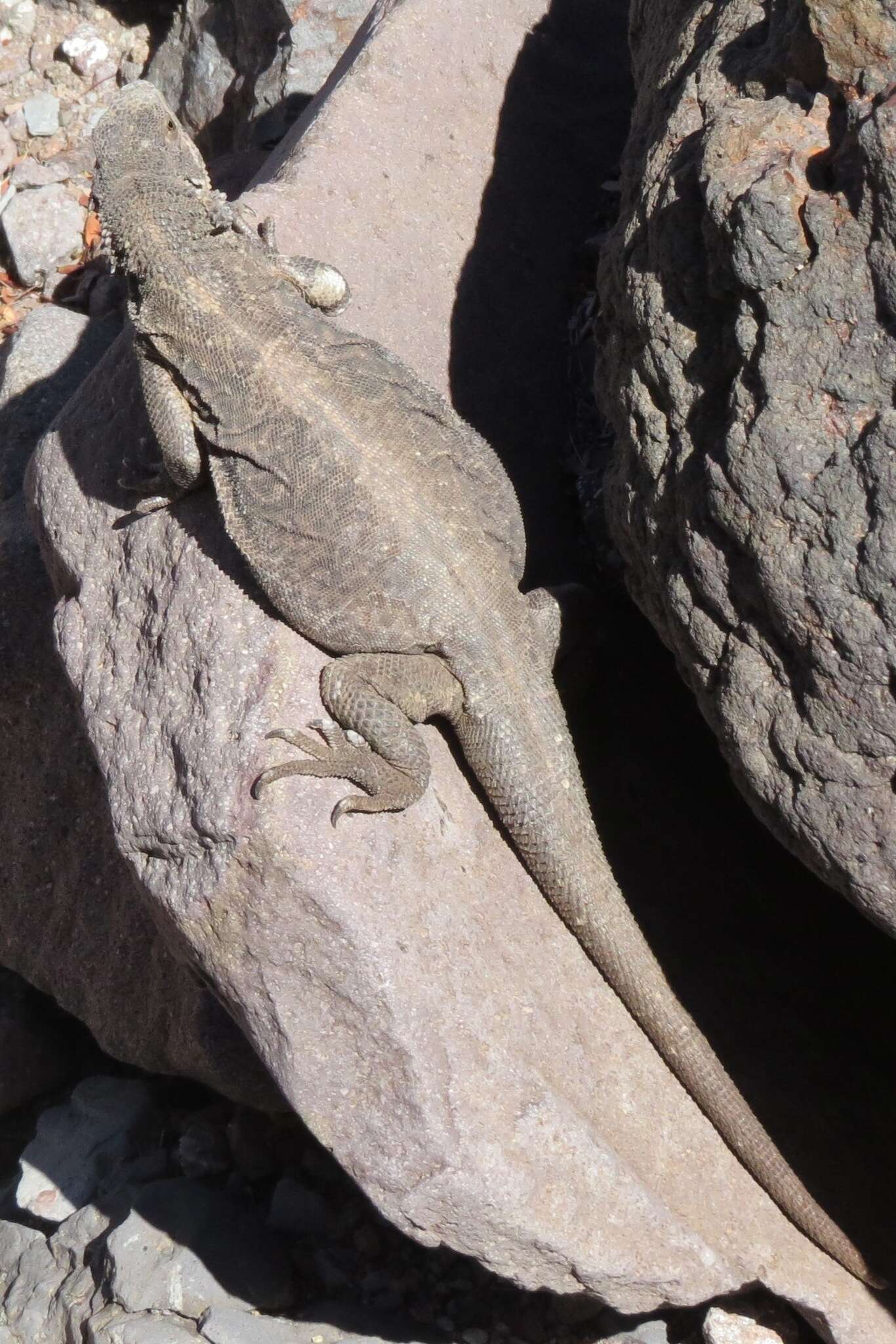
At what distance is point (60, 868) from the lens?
4.33 metres

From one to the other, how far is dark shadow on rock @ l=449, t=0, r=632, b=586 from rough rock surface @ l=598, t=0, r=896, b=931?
4.58 ft

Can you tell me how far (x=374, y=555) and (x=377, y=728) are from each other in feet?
1.68

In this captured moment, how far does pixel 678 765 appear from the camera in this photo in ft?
13.5

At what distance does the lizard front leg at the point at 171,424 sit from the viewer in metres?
3.52

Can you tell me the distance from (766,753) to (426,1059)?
3.78 feet

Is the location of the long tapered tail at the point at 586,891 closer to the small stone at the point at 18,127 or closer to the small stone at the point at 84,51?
the small stone at the point at 18,127

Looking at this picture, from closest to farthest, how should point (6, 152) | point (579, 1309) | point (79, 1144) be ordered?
point (579, 1309) → point (79, 1144) → point (6, 152)

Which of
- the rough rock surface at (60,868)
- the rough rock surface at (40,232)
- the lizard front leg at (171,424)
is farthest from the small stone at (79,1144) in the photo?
the rough rock surface at (40,232)

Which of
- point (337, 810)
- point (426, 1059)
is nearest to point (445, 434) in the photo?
point (337, 810)

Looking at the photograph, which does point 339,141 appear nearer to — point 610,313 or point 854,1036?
point 610,313

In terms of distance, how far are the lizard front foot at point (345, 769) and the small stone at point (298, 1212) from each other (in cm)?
161

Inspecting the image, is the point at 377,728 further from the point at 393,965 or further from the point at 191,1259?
the point at 191,1259

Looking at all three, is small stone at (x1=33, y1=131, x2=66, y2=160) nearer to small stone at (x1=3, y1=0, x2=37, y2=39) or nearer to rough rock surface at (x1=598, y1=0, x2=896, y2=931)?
small stone at (x1=3, y1=0, x2=37, y2=39)

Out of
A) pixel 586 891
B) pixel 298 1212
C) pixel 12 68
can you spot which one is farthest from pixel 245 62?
pixel 298 1212
